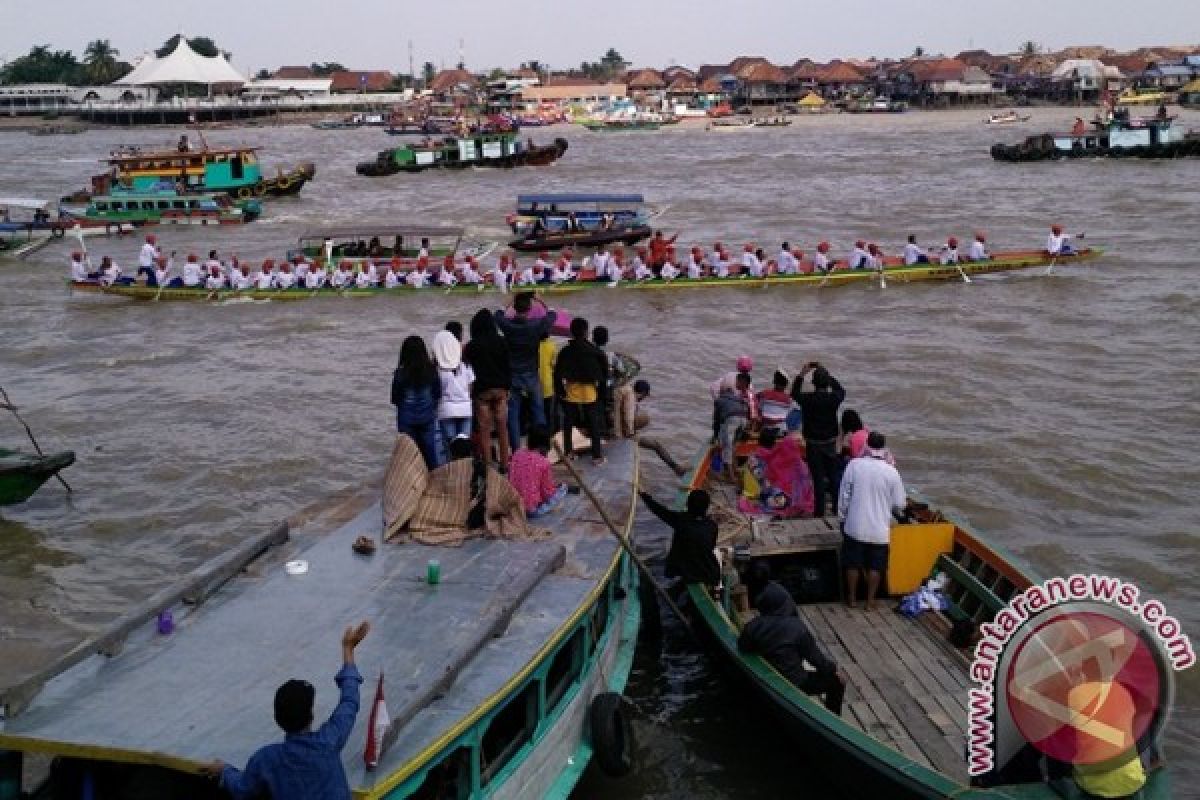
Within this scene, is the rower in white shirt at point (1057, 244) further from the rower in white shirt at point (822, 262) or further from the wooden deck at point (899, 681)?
the wooden deck at point (899, 681)

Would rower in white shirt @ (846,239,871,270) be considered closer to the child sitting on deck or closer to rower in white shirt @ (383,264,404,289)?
rower in white shirt @ (383,264,404,289)

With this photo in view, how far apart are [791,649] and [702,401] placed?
9.93 metres

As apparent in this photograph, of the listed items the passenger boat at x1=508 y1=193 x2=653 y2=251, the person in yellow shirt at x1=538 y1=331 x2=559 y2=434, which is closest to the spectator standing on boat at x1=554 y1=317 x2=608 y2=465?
the person in yellow shirt at x1=538 y1=331 x2=559 y2=434

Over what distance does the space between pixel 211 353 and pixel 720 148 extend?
181 ft

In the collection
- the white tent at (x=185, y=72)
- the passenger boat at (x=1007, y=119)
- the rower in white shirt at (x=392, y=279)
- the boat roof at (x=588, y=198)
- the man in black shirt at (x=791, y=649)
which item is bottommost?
the man in black shirt at (x=791, y=649)

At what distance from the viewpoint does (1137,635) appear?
3.99 meters

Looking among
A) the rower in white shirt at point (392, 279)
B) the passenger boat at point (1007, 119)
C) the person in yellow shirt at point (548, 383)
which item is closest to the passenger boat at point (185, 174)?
the rower in white shirt at point (392, 279)

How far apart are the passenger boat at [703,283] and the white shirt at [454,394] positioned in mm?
14180

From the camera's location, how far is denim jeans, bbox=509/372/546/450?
9.31 m

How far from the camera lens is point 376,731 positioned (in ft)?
15.7

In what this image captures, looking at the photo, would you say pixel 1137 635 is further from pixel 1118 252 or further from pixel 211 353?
pixel 1118 252

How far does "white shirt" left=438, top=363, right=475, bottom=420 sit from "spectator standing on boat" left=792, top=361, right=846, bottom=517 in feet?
8.97

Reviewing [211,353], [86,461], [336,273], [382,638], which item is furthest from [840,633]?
[336,273]

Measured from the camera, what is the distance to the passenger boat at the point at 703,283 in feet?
75.6
